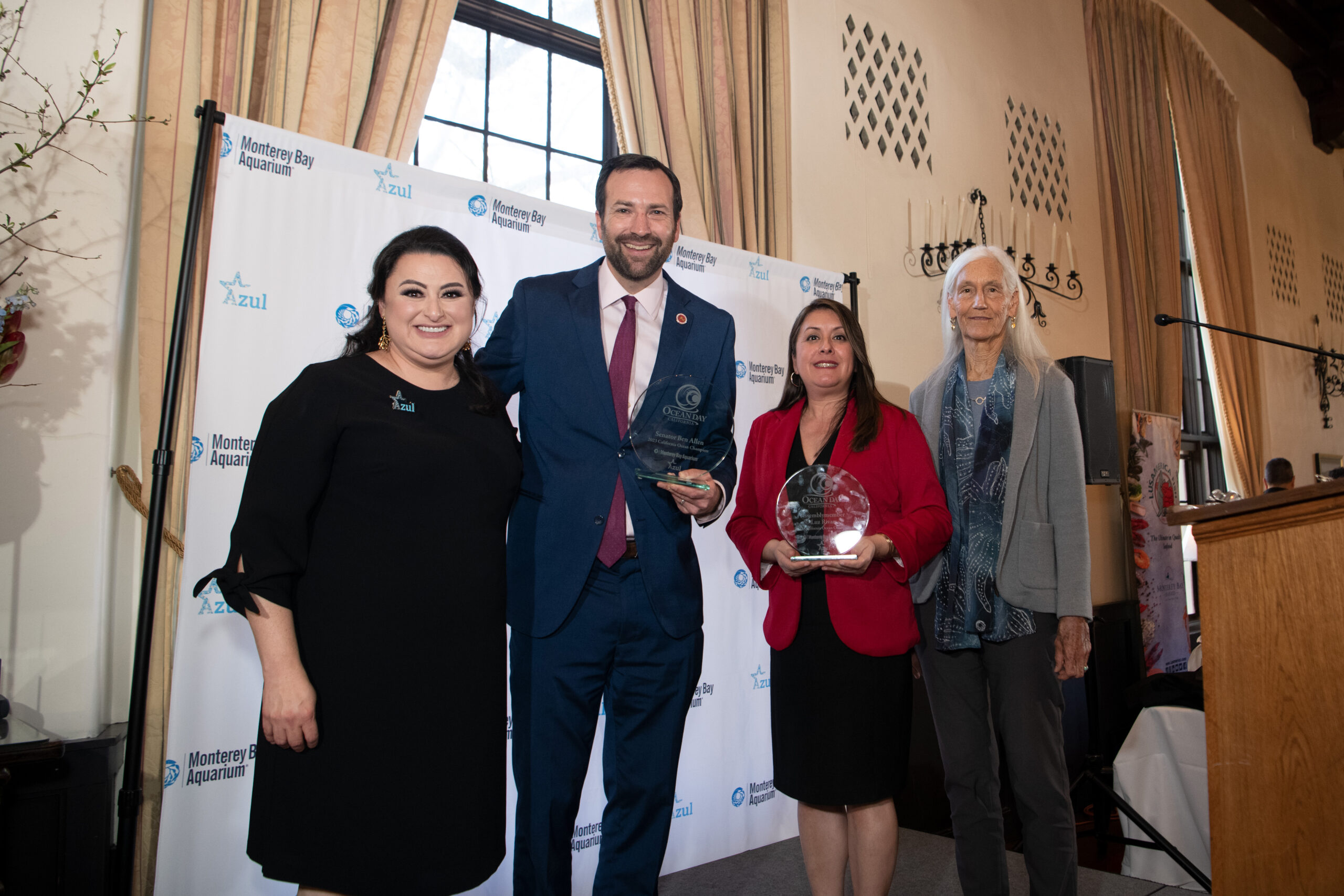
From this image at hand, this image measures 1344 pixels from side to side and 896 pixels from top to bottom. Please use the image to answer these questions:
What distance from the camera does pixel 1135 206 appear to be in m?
5.89

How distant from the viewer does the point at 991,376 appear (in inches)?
81.1

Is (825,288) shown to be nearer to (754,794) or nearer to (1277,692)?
(754,794)

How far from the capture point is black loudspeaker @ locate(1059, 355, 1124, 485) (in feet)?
14.2

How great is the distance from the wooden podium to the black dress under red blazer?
20.1 inches

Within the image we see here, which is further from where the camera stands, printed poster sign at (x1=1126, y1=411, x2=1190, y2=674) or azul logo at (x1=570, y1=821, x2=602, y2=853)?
printed poster sign at (x1=1126, y1=411, x2=1190, y2=674)

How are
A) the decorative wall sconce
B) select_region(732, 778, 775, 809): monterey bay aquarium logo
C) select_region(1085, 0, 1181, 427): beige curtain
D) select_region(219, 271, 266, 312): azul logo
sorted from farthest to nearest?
the decorative wall sconce < select_region(1085, 0, 1181, 427): beige curtain < select_region(732, 778, 775, 809): monterey bay aquarium logo < select_region(219, 271, 266, 312): azul logo

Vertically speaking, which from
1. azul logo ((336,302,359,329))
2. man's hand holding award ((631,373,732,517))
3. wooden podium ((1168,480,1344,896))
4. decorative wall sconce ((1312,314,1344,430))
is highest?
decorative wall sconce ((1312,314,1344,430))

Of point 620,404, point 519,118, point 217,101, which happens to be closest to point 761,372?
point 519,118

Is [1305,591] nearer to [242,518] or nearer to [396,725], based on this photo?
[396,725]

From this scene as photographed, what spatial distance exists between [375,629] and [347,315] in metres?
1.22

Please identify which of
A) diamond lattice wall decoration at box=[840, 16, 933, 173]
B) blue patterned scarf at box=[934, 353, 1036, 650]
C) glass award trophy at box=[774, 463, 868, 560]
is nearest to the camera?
glass award trophy at box=[774, 463, 868, 560]

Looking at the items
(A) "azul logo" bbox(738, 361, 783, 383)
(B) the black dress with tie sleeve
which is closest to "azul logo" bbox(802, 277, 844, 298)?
(A) "azul logo" bbox(738, 361, 783, 383)

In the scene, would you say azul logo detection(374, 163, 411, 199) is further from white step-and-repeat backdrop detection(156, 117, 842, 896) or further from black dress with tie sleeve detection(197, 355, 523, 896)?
black dress with tie sleeve detection(197, 355, 523, 896)

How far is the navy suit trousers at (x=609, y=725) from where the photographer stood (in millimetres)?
1661
